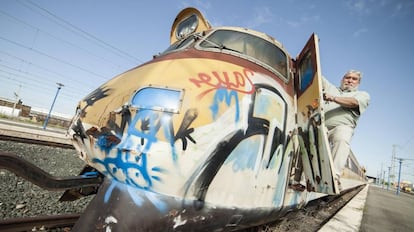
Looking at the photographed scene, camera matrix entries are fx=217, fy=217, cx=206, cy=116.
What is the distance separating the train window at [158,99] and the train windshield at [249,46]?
4.02 ft

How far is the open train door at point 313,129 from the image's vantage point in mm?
2619

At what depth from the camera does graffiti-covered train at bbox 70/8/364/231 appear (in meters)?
1.65

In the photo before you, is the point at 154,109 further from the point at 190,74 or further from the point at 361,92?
the point at 361,92

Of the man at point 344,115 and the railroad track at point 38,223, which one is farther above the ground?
the man at point 344,115

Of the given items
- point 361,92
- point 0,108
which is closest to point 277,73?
point 361,92

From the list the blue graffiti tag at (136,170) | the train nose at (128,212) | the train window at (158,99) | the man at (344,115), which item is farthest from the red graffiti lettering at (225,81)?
the man at (344,115)

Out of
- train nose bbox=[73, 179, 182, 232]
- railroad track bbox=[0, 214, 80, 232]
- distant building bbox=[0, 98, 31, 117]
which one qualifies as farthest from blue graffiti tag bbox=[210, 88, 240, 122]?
distant building bbox=[0, 98, 31, 117]

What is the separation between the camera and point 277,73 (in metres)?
2.90

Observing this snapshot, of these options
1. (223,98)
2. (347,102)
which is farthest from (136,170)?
(347,102)

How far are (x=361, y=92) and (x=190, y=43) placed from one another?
2.83 m

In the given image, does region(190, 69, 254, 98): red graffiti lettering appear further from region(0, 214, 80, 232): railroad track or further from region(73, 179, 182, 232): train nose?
region(0, 214, 80, 232): railroad track

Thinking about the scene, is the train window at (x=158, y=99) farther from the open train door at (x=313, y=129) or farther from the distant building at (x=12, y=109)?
the distant building at (x=12, y=109)

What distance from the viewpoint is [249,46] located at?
9.82 feet

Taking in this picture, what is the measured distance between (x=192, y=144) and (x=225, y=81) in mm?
718
